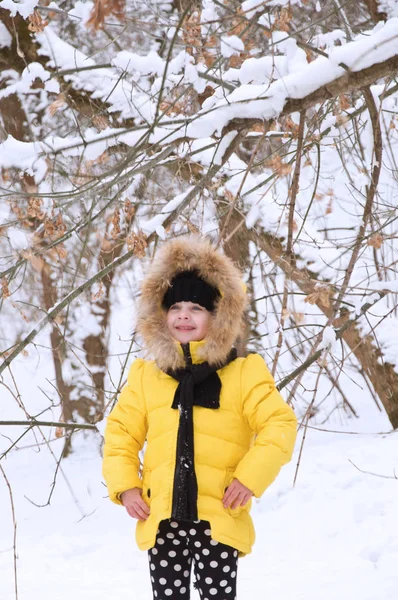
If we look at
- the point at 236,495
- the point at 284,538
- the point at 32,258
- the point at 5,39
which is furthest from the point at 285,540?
the point at 5,39

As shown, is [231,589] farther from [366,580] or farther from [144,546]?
[366,580]

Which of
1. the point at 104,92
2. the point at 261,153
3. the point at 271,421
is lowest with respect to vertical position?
the point at 271,421

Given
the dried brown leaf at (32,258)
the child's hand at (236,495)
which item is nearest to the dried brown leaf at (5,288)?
the dried brown leaf at (32,258)

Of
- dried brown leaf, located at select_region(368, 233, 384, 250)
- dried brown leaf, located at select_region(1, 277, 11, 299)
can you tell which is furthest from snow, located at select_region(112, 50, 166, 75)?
dried brown leaf, located at select_region(368, 233, 384, 250)

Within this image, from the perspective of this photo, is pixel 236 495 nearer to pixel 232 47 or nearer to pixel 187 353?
pixel 187 353

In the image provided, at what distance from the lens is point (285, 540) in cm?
396

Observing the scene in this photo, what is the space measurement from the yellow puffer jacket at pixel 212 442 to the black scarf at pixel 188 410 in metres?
0.02

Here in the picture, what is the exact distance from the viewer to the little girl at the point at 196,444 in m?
2.04

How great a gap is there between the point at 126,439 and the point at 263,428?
46 centimetres

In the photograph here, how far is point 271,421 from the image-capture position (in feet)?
6.76

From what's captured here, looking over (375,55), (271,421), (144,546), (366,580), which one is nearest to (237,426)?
(271,421)

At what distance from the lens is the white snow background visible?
3.33 metres

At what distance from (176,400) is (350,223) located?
919cm

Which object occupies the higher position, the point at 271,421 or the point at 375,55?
the point at 375,55
